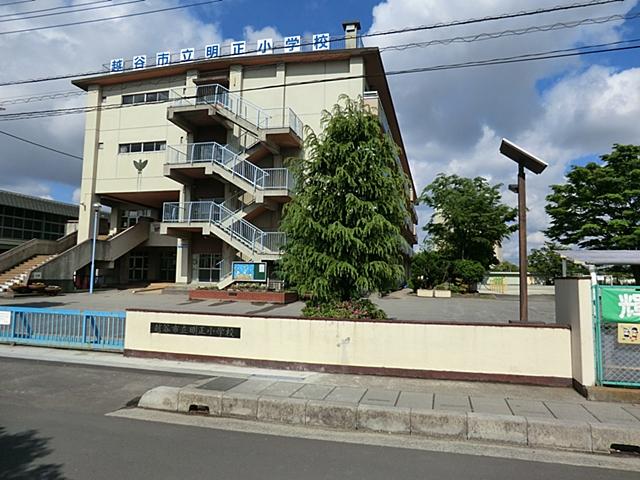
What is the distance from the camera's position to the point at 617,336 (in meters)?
6.66

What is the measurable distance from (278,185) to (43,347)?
54.0 feet

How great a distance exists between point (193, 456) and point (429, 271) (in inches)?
1177

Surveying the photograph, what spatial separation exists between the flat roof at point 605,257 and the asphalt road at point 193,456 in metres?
4.59

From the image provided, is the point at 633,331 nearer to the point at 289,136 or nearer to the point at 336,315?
the point at 336,315

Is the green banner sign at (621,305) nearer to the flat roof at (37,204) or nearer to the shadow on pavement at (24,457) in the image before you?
the shadow on pavement at (24,457)

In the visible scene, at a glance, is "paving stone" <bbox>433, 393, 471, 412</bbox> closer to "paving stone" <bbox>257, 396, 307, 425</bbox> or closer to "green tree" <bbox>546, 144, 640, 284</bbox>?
"paving stone" <bbox>257, 396, 307, 425</bbox>

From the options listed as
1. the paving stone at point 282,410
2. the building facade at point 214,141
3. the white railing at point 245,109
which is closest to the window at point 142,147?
the building facade at point 214,141

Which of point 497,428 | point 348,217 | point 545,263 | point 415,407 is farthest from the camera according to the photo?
point 545,263

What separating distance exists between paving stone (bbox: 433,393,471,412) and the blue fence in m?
7.45

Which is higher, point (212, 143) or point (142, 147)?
point (142, 147)

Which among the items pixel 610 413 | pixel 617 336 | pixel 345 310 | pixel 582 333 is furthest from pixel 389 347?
pixel 617 336

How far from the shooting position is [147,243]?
1359 inches

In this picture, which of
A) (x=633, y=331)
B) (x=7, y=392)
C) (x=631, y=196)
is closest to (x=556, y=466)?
(x=633, y=331)

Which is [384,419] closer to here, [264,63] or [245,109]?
[245,109]
